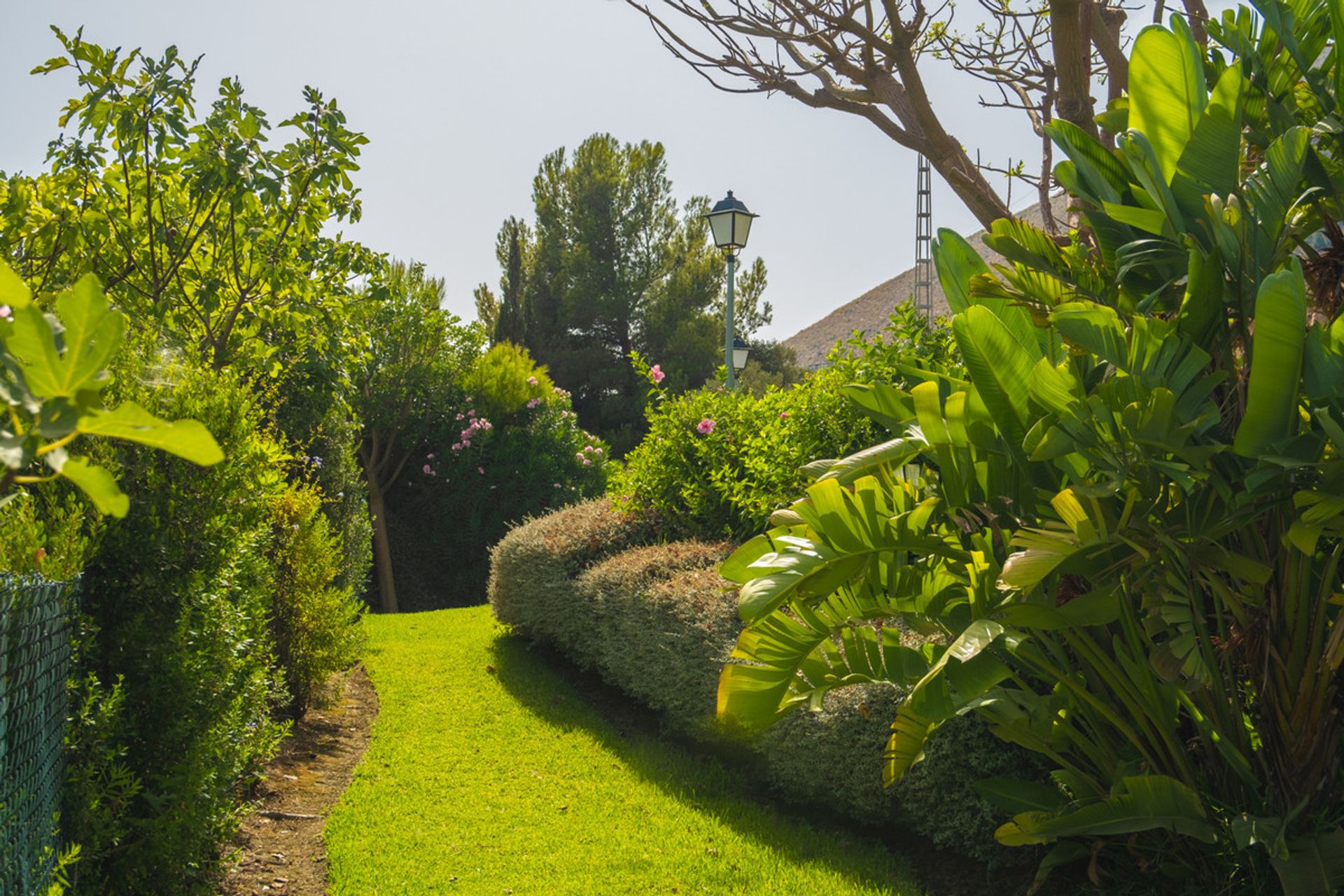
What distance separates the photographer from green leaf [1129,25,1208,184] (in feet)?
11.7

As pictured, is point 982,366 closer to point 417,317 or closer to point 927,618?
point 927,618

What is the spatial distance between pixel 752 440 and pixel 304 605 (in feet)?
11.5

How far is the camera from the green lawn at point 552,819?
4.66 metres

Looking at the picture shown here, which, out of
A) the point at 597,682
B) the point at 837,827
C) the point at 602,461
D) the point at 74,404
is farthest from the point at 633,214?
the point at 74,404

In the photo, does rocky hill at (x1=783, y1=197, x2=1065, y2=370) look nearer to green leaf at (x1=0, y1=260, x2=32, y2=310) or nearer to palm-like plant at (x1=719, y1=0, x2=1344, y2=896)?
palm-like plant at (x1=719, y1=0, x2=1344, y2=896)

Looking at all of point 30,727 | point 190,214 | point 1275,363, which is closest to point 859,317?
point 190,214

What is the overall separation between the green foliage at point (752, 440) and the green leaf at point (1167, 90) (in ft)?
6.60

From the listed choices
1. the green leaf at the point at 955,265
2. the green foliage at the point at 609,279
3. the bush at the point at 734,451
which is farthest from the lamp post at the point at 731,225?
the green foliage at the point at 609,279

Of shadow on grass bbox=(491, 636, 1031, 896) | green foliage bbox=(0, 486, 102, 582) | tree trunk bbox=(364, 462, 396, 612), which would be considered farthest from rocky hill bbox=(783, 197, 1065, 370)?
green foliage bbox=(0, 486, 102, 582)

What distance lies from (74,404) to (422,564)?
1671cm

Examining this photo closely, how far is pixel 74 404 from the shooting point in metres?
0.95

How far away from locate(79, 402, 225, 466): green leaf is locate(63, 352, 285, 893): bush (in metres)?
3.02

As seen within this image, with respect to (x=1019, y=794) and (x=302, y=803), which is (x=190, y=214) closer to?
(x=302, y=803)

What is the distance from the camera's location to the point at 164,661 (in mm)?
3895
